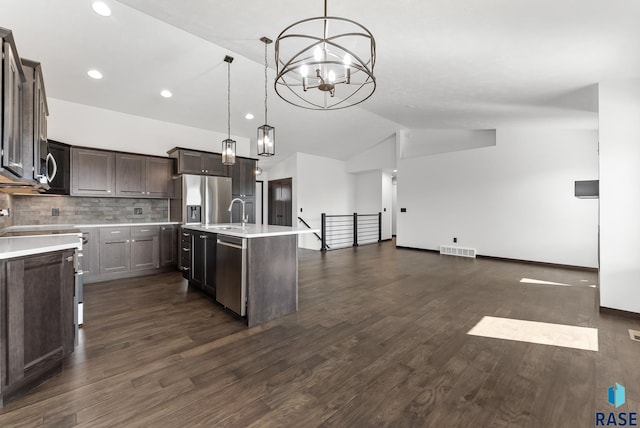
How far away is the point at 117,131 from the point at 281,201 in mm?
4807

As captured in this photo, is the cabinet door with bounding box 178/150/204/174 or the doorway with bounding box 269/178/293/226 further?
the doorway with bounding box 269/178/293/226

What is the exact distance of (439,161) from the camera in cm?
732

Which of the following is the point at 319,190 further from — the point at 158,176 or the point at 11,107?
the point at 11,107

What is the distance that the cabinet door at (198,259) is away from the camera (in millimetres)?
3754

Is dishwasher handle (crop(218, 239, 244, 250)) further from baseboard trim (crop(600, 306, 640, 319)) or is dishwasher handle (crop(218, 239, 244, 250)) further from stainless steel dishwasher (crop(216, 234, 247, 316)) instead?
baseboard trim (crop(600, 306, 640, 319))

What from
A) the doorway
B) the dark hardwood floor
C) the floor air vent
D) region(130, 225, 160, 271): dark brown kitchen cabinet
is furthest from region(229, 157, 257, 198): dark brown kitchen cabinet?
the floor air vent

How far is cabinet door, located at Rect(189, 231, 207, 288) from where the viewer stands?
375cm

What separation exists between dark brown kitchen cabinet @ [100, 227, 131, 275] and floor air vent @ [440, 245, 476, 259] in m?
6.83

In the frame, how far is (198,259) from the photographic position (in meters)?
3.88

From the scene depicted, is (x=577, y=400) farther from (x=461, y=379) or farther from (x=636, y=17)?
(x=636, y=17)

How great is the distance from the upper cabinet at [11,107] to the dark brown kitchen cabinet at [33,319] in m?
0.66

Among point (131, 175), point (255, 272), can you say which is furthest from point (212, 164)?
point (255, 272)

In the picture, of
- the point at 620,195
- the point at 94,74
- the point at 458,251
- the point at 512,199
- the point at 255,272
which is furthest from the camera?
the point at 458,251

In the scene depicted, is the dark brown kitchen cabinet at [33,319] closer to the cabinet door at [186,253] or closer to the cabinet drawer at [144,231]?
the cabinet door at [186,253]
